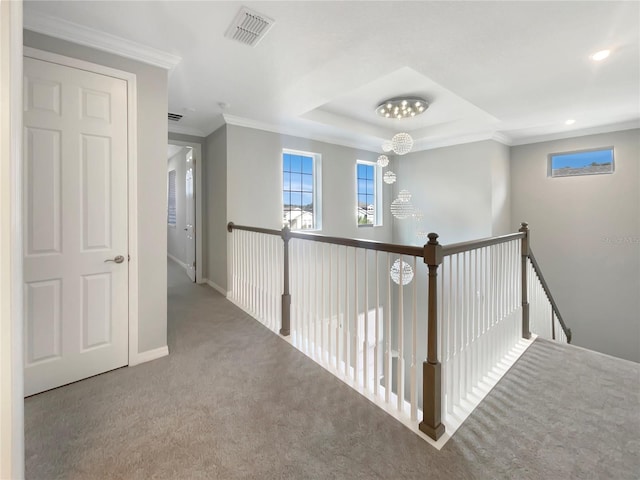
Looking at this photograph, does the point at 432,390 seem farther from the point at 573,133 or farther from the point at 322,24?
the point at 573,133

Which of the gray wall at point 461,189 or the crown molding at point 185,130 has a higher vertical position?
the crown molding at point 185,130

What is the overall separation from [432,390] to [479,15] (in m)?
2.46

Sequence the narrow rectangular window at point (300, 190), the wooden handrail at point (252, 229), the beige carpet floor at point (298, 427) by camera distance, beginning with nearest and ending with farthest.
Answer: the beige carpet floor at point (298, 427) < the wooden handrail at point (252, 229) < the narrow rectangular window at point (300, 190)

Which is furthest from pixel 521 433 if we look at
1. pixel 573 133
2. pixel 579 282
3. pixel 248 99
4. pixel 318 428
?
pixel 573 133

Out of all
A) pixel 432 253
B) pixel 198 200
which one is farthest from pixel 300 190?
pixel 432 253

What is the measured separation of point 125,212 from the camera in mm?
2270

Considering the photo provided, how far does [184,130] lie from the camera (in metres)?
4.55

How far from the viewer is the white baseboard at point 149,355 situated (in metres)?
2.32

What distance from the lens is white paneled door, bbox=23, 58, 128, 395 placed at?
191 centimetres

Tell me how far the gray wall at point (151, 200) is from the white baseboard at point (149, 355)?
0.03 m

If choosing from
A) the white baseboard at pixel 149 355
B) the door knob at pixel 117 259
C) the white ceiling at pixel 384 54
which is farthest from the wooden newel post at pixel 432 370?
the door knob at pixel 117 259

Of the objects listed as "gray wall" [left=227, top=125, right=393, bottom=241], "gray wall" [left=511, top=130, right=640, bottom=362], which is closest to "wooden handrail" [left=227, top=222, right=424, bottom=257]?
"gray wall" [left=227, top=125, right=393, bottom=241]

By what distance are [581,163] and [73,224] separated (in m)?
6.77

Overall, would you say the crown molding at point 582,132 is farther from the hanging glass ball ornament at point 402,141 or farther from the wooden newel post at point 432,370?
the wooden newel post at point 432,370
